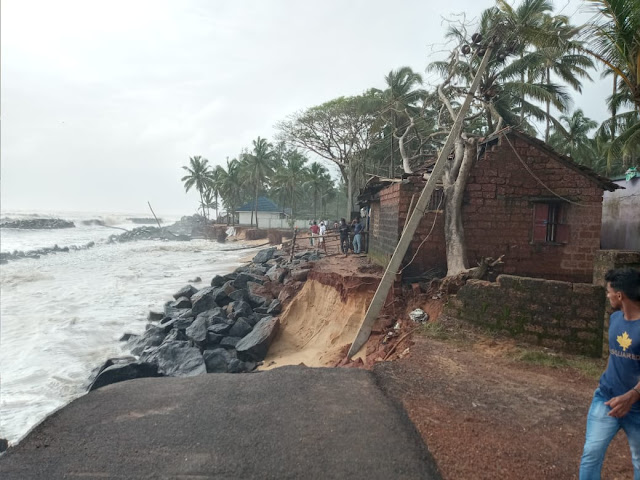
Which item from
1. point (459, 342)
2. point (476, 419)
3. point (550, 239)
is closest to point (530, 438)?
point (476, 419)

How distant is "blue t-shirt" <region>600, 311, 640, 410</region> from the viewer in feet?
8.13

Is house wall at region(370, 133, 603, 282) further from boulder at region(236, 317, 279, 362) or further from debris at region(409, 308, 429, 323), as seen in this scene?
boulder at region(236, 317, 279, 362)

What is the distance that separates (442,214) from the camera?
31.4 ft

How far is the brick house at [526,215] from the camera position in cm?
939

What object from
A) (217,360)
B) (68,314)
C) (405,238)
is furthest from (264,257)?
(405,238)

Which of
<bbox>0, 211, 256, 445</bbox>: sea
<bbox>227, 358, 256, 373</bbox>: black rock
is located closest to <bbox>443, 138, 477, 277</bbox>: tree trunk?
<bbox>227, 358, 256, 373</bbox>: black rock

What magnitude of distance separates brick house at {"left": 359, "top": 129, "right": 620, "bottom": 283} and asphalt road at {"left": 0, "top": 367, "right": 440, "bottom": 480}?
538cm

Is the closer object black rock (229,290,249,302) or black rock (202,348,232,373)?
black rock (202,348,232,373)

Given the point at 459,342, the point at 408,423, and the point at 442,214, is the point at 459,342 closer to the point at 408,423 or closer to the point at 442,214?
the point at 408,423

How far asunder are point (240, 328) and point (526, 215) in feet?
25.6

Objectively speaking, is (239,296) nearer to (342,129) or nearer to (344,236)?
(344,236)

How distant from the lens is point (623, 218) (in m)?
14.7

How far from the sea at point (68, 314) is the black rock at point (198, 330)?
6.39ft

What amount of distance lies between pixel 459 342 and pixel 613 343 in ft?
14.1
